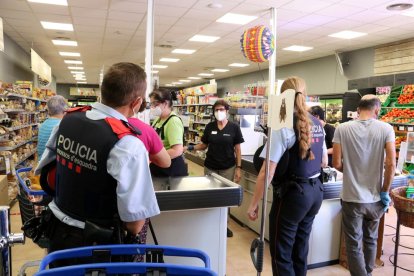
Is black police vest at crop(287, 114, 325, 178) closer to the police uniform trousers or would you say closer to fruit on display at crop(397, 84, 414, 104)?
the police uniform trousers

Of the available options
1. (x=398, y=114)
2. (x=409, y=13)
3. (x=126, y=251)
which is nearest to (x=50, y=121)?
(x=126, y=251)

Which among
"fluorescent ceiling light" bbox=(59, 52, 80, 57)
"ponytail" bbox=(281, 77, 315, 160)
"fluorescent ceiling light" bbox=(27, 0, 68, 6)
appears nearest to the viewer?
"ponytail" bbox=(281, 77, 315, 160)

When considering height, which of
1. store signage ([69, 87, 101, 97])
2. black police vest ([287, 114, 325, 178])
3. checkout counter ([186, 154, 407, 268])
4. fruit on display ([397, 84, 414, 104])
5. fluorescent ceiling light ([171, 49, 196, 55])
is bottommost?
checkout counter ([186, 154, 407, 268])

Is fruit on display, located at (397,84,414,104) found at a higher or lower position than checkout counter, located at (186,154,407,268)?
higher

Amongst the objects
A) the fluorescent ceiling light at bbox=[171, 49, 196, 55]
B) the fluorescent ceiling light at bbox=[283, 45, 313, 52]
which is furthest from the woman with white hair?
the fluorescent ceiling light at bbox=[283, 45, 313, 52]

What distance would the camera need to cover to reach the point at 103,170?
1450mm

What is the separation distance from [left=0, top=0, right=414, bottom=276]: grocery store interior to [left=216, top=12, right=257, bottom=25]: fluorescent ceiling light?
2 cm

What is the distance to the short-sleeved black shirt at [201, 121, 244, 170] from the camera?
179 inches

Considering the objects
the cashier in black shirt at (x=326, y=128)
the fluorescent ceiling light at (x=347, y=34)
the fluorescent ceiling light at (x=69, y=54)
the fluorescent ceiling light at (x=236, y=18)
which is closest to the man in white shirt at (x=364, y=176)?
the cashier in black shirt at (x=326, y=128)

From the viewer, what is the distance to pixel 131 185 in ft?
4.71

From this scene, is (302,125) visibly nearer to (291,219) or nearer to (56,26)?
(291,219)

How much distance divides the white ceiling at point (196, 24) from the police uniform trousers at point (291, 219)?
4.78 meters

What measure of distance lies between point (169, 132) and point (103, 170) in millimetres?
1717

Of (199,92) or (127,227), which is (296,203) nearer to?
(127,227)
